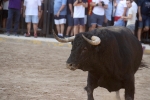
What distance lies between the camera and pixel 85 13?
1546 centimetres

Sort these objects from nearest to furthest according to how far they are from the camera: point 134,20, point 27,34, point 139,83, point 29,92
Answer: point 29,92
point 139,83
point 134,20
point 27,34

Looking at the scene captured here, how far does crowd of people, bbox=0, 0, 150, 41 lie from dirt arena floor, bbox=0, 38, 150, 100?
2.75 ft

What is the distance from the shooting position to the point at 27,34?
16.3 m

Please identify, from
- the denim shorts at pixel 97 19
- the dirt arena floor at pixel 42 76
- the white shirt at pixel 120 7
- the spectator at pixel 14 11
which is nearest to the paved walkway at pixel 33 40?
the dirt arena floor at pixel 42 76

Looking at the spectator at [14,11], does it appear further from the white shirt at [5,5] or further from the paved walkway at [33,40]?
the white shirt at [5,5]

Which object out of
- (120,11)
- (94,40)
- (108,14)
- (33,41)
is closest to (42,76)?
(94,40)

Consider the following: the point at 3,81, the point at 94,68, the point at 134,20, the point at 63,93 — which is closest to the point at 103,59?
the point at 94,68

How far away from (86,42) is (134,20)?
804 cm

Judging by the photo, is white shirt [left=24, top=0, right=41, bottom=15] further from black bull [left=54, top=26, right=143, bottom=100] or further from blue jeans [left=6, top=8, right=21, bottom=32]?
black bull [left=54, top=26, right=143, bottom=100]

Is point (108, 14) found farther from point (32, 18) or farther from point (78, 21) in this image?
point (32, 18)

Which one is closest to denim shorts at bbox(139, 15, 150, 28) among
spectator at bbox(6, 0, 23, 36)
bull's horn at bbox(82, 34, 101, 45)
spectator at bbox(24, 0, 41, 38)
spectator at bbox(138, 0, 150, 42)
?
spectator at bbox(138, 0, 150, 42)

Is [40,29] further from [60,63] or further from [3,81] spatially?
[3,81]

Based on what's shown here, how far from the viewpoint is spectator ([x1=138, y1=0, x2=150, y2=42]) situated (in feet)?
50.2

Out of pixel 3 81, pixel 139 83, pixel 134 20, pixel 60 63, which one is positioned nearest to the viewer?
pixel 3 81
